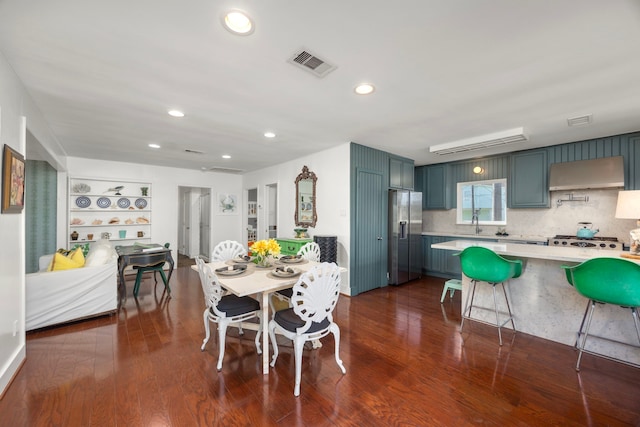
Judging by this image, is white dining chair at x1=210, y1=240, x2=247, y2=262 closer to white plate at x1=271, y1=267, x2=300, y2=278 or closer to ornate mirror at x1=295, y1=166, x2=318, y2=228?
white plate at x1=271, y1=267, x2=300, y2=278

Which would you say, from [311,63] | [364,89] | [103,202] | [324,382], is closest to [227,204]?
[103,202]

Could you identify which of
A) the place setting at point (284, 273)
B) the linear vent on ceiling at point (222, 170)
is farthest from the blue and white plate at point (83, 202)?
the place setting at point (284, 273)

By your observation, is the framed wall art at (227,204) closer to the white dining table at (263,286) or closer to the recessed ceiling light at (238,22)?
the white dining table at (263,286)

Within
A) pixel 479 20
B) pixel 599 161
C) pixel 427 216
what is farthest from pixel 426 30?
pixel 427 216

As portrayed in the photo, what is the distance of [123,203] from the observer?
5.69 meters

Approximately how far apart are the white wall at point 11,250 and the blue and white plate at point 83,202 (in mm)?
3615

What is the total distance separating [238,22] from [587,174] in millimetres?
5048

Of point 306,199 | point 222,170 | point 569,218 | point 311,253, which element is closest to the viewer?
point 311,253

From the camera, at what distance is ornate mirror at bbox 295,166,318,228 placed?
4.76 m

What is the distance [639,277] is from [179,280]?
601 centimetres

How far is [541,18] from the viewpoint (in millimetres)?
1494

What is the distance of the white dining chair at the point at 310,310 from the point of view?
1.87 m

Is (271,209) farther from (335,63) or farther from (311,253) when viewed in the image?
(335,63)

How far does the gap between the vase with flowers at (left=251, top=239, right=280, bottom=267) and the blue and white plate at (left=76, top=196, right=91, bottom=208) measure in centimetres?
495
